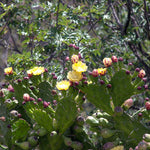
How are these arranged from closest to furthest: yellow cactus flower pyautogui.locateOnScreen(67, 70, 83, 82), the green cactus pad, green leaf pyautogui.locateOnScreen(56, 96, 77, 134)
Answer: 1. green leaf pyautogui.locateOnScreen(56, 96, 77, 134)
2. yellow cactus flower pyautogui.locateOnScreen(67, 70, 83, 82)
3. the green cactus pad

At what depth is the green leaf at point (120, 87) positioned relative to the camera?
1387mm

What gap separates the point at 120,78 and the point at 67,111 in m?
0.34

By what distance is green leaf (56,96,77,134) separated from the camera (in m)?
1.35

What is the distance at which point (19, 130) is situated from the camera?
4.67 feet

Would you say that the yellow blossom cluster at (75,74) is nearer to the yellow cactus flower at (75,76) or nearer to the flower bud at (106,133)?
the yellow cactus flower at (75,76)

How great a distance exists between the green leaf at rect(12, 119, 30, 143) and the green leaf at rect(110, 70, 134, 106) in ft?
1.72

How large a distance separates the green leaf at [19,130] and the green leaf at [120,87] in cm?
53

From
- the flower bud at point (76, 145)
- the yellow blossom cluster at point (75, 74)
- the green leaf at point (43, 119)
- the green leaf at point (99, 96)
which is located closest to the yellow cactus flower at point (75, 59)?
the yellow blossom cluster at point (75, 74)

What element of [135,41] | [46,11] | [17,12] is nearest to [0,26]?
[17,12]

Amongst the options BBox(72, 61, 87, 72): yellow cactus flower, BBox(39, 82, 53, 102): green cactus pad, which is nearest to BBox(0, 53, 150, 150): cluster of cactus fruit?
BBox(72, 61, 87, 72): yellow cactus flower

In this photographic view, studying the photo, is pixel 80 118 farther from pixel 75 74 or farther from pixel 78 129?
pixel 75 74

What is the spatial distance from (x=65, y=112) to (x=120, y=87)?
0.33 m

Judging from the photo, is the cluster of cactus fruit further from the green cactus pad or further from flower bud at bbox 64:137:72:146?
the green cactus pad

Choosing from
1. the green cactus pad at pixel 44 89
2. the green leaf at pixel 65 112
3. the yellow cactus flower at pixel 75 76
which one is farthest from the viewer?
the green cactus pad at pixel 44 89
